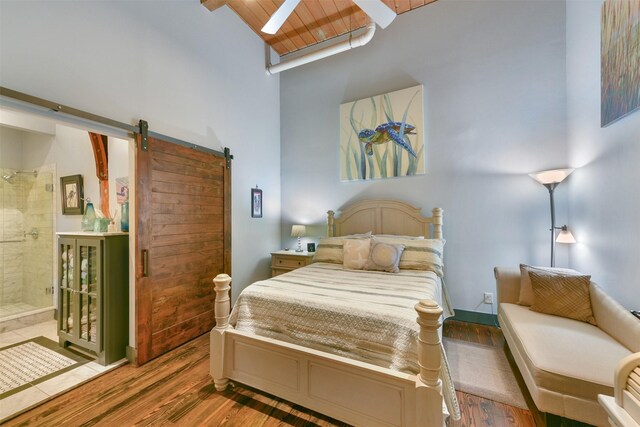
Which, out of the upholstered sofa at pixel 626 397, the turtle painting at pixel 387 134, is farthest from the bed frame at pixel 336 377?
the turtle painting at pixel 387 134

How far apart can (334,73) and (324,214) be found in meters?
2.17

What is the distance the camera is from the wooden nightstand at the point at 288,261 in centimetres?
356

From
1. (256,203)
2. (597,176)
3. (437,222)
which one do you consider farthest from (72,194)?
(597,176)

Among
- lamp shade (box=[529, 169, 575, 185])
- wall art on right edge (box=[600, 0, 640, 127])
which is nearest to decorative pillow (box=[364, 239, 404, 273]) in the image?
lamp shade (box=[529, 169, 575, 185])

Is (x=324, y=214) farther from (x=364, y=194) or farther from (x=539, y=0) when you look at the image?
(x=539, y=0)

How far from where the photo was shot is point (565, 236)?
7.80 ft

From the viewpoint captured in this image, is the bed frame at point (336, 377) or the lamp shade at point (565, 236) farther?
the lamp shade at point (565, 236)

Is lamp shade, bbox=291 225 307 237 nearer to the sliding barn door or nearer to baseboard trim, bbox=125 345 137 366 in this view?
the sliding barn door

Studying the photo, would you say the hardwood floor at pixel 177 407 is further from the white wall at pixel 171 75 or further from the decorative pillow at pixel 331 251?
the decorative pillow at pixel 331 251

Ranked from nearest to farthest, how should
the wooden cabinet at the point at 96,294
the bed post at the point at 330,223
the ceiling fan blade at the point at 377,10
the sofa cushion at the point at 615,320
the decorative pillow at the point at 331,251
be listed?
the sofa cushion at the point at 615,320, the ceiling fan blade at the point at 377,10, the wooden cabinet at the point at 96,294, the decorative pillow at the point at 331,251, the bed post at the point at 330,223

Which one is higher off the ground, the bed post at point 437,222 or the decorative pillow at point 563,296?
the bed post at point 437,222

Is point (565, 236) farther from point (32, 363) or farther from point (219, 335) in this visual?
point (32, 363)

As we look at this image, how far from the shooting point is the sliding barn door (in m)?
2.23

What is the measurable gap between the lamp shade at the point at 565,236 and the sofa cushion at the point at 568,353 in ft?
2.90
